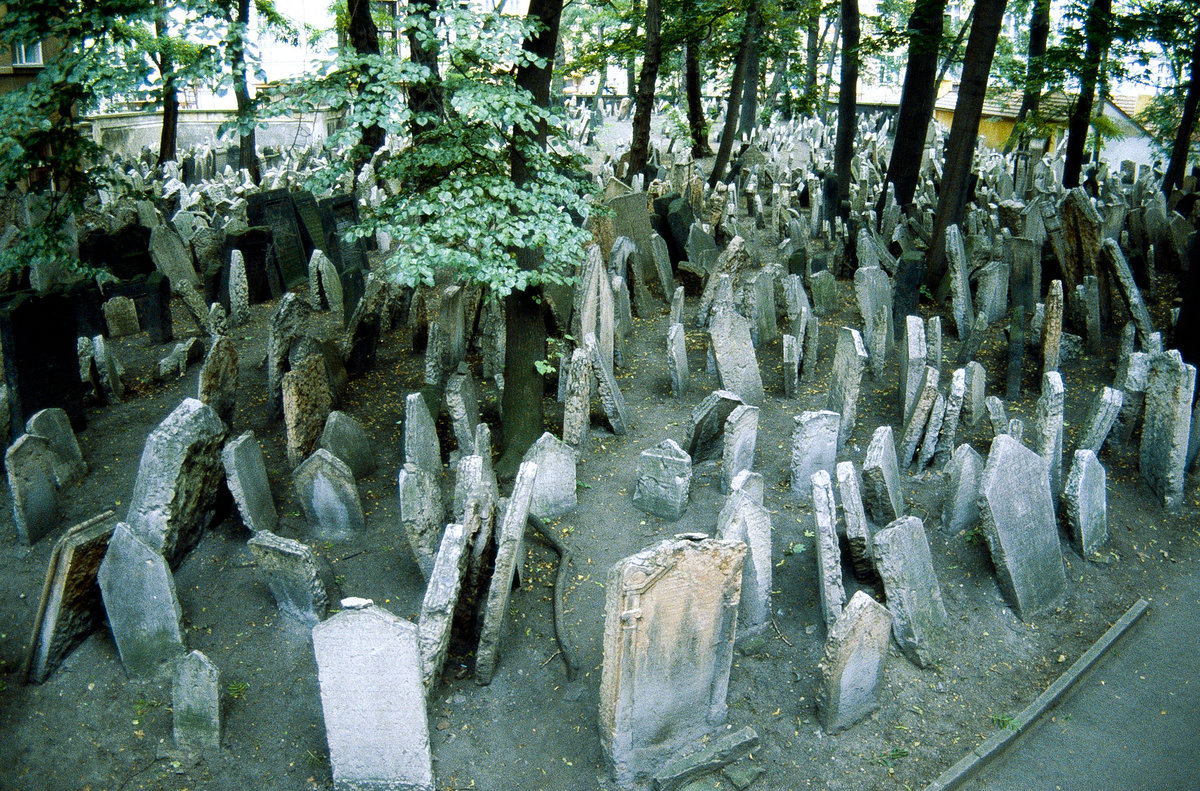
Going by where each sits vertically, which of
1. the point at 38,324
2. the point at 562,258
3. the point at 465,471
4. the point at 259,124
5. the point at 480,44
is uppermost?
the point at 480,44

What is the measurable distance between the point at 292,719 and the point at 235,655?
0.65m

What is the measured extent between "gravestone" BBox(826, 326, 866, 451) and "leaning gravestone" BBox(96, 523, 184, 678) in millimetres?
4895

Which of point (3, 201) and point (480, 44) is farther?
point (3, 201)

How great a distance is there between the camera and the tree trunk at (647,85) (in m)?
13.5

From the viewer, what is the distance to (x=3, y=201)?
13125 mm

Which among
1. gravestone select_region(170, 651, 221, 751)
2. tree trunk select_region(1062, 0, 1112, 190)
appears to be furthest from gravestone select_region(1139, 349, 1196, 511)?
tree trunk select_region(1062, 0, 1112, 190)

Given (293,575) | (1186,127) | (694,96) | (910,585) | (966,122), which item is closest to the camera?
(910,585)

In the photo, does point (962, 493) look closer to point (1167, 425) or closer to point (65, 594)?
point (1167, 425)

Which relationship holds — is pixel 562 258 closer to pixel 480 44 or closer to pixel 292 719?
pixel 480 44

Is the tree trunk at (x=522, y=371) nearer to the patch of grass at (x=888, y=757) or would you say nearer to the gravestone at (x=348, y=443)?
the gravestone at (x=348, y=443)

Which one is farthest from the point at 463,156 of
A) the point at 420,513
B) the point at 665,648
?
the point at 665,648

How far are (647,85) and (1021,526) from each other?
10993mm

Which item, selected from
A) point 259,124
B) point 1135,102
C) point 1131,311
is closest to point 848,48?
point 1131,311

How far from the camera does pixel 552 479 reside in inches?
237
